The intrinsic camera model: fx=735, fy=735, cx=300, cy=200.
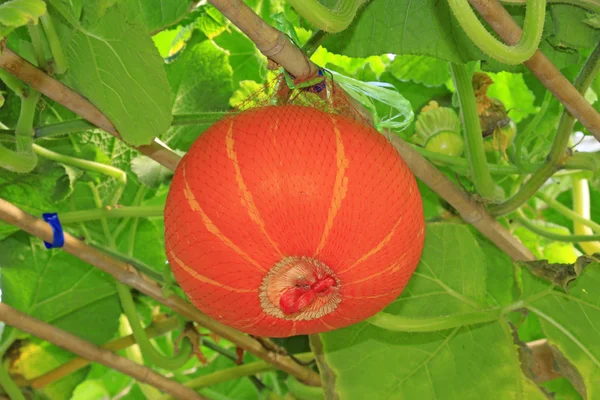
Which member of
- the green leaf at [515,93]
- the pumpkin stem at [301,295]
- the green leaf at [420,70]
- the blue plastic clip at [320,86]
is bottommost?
the green leaf at [515,93]

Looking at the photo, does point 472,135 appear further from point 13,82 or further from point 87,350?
point 87,350

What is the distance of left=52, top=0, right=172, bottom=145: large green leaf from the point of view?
808mm

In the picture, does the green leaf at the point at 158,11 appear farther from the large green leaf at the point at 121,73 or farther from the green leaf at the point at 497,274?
the green leaf at the point at 497,274

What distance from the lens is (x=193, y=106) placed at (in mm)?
1315

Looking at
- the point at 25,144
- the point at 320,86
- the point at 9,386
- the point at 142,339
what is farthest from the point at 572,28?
the point at 9,386

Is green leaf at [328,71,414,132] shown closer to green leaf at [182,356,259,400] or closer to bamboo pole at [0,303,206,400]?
bamboo pole at [0,303,206,400]

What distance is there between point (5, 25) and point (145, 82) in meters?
0.23

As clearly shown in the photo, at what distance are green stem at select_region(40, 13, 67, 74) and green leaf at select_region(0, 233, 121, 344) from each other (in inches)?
23.3

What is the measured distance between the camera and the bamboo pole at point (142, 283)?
1.03 metres

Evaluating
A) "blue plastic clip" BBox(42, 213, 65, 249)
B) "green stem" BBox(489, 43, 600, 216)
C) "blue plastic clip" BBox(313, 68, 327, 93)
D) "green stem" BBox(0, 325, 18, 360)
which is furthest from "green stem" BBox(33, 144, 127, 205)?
"green stem" BBox(489, 43, 600, 216)

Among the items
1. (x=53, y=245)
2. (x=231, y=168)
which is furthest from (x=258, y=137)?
(x=53, y=245)

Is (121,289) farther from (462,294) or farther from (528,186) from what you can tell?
(528,186)

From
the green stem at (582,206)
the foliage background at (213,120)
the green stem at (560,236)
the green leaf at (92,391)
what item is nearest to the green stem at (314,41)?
the foliage background at (213,120)

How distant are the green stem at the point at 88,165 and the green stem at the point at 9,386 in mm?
398
